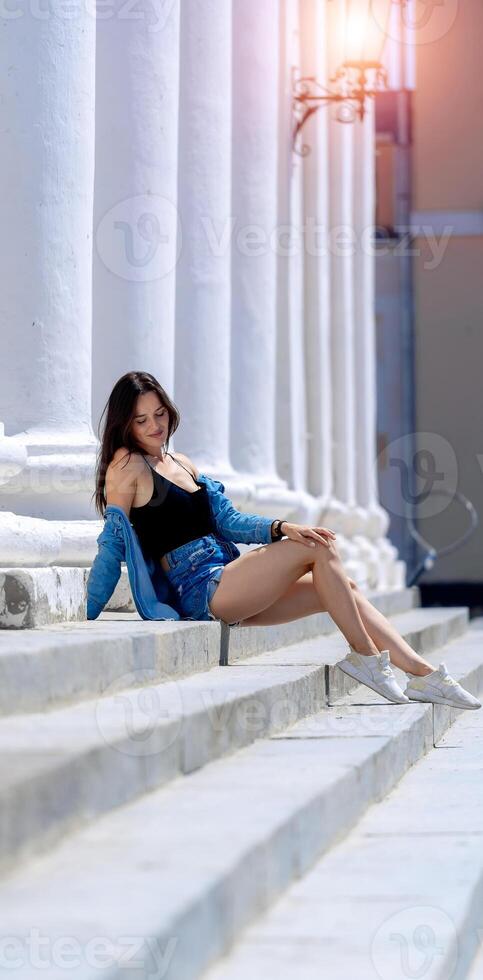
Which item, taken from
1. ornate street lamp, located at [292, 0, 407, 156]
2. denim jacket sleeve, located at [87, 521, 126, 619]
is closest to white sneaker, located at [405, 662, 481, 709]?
denim jacket sleeve, located at [87, 521, 126, 619]

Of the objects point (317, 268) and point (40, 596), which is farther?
point (317, 268)

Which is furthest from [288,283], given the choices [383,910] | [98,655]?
[383,910]

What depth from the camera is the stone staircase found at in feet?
8.71

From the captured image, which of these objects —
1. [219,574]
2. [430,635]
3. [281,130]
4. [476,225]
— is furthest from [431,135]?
[219,574]

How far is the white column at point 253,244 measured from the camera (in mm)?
9930

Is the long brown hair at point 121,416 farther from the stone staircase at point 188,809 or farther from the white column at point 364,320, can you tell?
the white column at point 364,320

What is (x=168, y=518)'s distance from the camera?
237 inches

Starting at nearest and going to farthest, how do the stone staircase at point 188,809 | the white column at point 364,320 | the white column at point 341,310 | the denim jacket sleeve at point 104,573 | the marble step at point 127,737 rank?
1. the stone staircase at point 188,809
2. the marble step at point 127,737
3. the denim jacket sleeve at point 104,573
4. the white column at point 341,310
5. the white column at point 364,320

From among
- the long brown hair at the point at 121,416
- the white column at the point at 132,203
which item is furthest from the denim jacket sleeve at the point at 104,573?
the white column at the point at 132,203

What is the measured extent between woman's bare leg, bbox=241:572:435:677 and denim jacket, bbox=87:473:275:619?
252 millimetres

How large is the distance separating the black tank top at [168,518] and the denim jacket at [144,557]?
0.05m

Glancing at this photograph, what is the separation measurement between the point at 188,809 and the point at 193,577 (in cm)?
258

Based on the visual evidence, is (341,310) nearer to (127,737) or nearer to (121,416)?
(121,416)

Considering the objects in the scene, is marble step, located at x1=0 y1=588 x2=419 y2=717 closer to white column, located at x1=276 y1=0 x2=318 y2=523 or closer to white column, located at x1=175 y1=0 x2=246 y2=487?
white column, located at x1=175 y1=0 x2=246 y2=487
